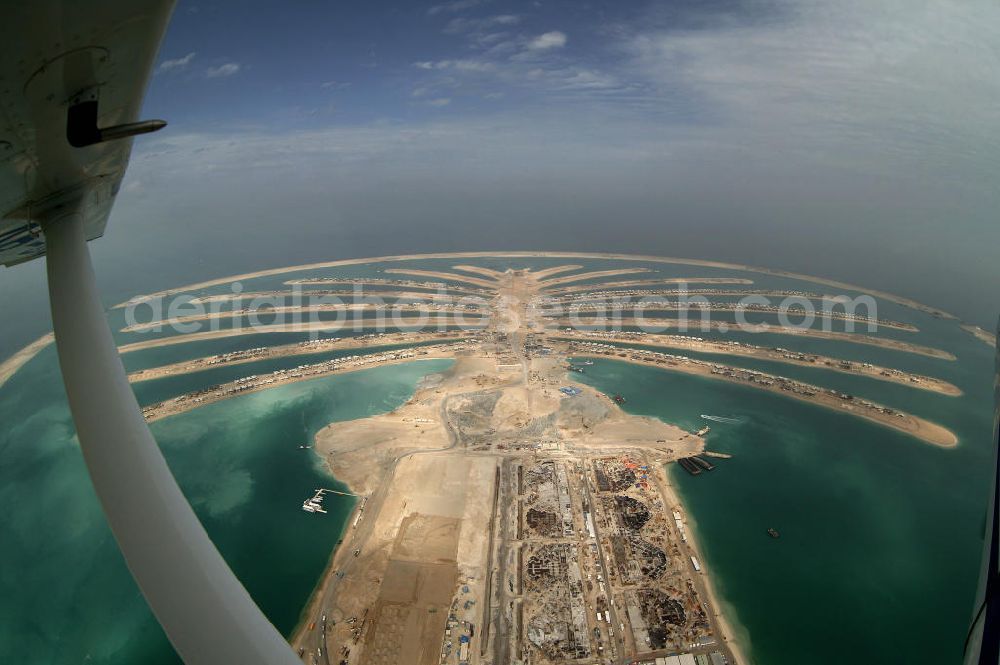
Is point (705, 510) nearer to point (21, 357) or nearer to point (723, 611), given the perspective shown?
point (723, 611)

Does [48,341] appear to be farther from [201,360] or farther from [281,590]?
[281,590]

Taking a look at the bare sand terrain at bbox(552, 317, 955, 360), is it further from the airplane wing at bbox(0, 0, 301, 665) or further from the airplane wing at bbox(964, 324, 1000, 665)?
the airplane wing at bbox(0, 0, 301, 665)

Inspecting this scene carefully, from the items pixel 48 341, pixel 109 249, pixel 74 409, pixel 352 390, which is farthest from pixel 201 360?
pixel 109 249

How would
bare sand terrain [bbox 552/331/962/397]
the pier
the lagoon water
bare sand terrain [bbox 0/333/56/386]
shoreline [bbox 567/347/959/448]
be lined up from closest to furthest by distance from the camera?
the lagoon water → the pier → shoreline [bbox 567/347/959/448] → bare sand terrain [bbox 552/331/962/397] → bare sand terrain [bbox 0/333/56/386]

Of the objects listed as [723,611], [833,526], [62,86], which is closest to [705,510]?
[723,611]

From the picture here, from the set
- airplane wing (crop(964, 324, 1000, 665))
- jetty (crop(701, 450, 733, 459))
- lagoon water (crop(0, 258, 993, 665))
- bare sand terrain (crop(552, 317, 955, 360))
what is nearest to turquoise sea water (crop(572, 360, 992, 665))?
lagoon water (crop(0, 258, 993, 665))

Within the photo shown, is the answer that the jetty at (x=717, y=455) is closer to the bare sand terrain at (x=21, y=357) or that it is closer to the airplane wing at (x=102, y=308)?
the airplane wing at (x=102, y=308)

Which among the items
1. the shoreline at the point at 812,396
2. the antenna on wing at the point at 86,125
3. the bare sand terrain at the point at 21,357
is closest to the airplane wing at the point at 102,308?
the antenna on wing at the point at 86,125
